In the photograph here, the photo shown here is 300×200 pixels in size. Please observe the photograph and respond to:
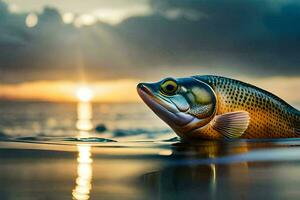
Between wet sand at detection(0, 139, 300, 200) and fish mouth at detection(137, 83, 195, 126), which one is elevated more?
fish mouth at detection(137, 83, 195, 126)

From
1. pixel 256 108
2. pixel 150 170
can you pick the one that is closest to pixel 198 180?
pixel 150 170

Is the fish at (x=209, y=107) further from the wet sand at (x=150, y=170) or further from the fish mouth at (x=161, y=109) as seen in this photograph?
the wet sand at (x=150, y=170)

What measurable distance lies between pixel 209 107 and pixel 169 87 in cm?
36

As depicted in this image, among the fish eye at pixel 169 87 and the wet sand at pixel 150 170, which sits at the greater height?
the fish eye at pixel 169 87

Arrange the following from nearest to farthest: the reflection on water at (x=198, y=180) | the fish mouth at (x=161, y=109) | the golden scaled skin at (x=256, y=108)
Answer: the reflection on water at (x=198, y=180) < the fish mouth at (x=161, y=109) < the golden scaled skin at (x=256, y=108)

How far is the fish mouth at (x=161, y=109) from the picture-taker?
16.0 feet

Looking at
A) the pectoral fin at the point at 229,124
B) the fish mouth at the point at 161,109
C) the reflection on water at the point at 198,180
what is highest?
the fish mouth at the point at 161,109

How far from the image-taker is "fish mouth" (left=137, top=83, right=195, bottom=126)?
Answer: 4887 millimetres

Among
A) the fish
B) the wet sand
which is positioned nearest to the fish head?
the fish

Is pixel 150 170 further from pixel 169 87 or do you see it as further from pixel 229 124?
pixel 229 124

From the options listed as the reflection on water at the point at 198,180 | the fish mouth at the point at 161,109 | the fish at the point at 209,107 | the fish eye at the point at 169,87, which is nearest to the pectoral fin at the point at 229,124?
the fish at the point at 209,107

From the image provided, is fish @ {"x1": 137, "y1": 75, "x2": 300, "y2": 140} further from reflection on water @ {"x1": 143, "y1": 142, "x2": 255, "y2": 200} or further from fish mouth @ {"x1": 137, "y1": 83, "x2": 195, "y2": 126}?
reflection on water @ {"x1": 143, "y1": 142, "x2": 255, "y2": 200}

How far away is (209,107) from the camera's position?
16.3 ft

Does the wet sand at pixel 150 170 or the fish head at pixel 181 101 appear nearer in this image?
the wet sand at pixel 150 170
